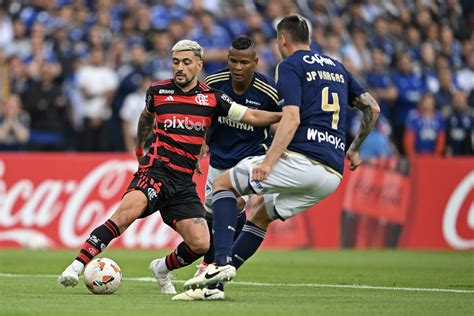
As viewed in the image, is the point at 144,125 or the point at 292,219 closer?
the point at 144,125

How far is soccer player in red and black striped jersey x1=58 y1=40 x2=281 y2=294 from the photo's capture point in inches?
393

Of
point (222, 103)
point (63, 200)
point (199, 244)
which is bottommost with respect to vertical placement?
point (63, 200)

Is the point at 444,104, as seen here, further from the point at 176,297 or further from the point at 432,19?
the point at 176,297

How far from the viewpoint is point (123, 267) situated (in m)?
14.2

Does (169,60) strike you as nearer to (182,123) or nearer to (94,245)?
(182,123)

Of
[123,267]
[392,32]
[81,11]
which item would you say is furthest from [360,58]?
[123,267]

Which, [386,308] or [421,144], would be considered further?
[421,144]

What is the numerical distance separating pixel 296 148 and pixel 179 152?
1.20 metres

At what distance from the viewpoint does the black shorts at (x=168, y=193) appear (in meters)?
10.1

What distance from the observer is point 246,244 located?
10.1 metres

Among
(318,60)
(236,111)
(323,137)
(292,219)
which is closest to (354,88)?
(318,60)

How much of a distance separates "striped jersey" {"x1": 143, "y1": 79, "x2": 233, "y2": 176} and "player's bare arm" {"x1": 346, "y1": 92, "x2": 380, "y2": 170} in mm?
1238

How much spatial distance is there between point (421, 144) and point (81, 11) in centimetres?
706

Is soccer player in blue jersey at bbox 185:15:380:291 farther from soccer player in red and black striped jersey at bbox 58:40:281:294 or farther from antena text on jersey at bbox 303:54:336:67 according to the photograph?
soccer player in red and black striped jersey at bbox 58:40:281:294
